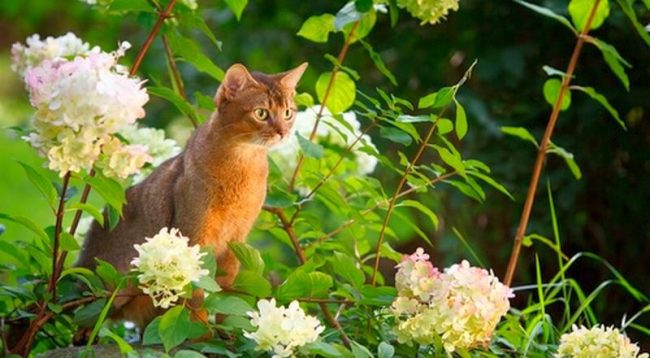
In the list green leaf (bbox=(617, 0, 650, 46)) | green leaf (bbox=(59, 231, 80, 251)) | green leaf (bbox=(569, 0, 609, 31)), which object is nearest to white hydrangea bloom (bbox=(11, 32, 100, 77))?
green leaf (bbox=(59, 231, 80, 251))

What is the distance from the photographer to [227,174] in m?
2.91

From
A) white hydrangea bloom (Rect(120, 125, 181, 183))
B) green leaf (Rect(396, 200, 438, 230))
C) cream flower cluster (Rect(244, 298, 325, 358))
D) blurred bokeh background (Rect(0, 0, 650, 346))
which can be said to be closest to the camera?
cream flower cluster (Rect(244, 298, 325, 358))

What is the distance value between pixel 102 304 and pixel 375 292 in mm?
616

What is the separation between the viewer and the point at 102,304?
Answer: 269 cm

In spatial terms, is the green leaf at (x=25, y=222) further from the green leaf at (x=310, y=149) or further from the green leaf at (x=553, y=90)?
the green leaf at (x=553, y=90)

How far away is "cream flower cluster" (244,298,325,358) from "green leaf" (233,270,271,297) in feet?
0.84

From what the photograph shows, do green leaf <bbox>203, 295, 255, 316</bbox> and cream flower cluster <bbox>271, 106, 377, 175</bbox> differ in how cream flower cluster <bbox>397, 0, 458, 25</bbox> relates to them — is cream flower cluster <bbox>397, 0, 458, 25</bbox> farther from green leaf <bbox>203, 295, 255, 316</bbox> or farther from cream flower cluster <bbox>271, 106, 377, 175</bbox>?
green leaf <bbox>203, 295, 255, 316</bbox>

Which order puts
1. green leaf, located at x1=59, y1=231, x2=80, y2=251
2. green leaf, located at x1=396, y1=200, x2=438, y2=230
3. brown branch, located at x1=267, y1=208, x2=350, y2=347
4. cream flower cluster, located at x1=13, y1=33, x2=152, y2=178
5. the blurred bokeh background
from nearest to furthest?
cream flower cluster, located at x1=13, y1=33, x2=152, y2=178 → green leaf, located at x1=59, y1=231, x2=80, y2=251 → brown branch, located at x1=267, y1=208, x2=350, y2=347 → green leaf, located at x1=396, y1=200, x2=438, y2=230 → the blurred bokeh background

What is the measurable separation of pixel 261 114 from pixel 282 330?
2.60ft

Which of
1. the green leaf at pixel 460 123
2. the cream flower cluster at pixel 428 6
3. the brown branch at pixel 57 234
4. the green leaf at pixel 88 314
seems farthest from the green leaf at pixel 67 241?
the cream flower cluster at pixel 428 6

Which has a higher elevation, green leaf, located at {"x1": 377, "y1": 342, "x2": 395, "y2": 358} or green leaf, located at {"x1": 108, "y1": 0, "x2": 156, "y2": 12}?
green leaf, located at {"x1": 108, "y1": 0, "x2": 156, "y2": 12}

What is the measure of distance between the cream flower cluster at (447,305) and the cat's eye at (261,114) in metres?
0.58

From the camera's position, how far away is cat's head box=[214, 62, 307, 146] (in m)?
2.89

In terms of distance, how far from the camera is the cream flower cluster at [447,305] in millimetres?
2414
